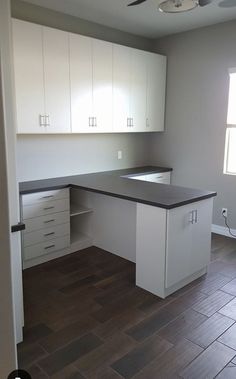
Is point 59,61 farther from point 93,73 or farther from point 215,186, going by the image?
point 215,186

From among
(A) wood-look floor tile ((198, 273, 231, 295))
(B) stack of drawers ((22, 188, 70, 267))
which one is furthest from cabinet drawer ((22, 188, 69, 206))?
(A) wood-look floor tile ((198, 273, 231, 295))

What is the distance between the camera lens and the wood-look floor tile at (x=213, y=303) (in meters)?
2.50

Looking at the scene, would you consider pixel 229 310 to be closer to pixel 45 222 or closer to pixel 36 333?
pixel 36 333

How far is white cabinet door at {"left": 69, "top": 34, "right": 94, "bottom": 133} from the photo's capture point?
3420mm

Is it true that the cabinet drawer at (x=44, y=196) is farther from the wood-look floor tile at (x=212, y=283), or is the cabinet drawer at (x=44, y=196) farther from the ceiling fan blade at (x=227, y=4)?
the ceiling fan blade at (x=227, y=4)

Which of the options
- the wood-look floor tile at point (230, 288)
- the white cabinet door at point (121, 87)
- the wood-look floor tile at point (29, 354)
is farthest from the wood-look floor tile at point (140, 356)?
the white cabinet door at point (121, 87)

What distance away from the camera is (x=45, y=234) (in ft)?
10.8

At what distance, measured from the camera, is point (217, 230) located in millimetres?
4277

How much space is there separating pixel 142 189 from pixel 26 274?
145 centimetres

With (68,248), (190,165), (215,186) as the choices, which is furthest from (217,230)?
(68,248)

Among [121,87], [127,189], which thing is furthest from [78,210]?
[121,87]

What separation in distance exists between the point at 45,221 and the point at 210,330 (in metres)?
1.90

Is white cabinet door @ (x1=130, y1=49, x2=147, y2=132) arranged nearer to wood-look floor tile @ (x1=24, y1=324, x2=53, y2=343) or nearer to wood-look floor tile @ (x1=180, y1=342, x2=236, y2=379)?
wood-look floor tile @ (x1=24, y1=324, x2=53, y2=343)

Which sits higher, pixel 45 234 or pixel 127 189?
pixel 127 189
